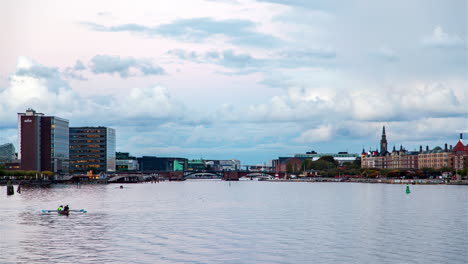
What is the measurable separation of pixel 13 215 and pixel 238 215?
29.7 meters

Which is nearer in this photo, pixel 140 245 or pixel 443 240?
pixel 140 245

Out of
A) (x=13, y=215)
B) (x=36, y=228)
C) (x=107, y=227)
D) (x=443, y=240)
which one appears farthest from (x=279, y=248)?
(x=13, y=215)

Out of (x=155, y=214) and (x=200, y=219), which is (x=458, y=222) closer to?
(x=200, y=219)

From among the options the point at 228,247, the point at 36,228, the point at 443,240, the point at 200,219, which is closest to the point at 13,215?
the point at 36,228

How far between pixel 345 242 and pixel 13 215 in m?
46.3

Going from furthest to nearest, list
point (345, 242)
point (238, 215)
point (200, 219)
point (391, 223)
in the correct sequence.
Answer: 1. point (238, 215)
2. point (200, 219)
3. point (391, 223)
4. point (345, 242)

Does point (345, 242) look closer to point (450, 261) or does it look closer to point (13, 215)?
point (450, 261)

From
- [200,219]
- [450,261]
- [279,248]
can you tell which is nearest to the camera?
[450,261]

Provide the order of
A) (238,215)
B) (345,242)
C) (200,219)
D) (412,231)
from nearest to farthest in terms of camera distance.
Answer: (345,242)
(412,231)
(200,219)
(238,215)

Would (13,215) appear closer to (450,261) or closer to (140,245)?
(140,245)

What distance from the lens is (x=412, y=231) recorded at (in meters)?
62.3

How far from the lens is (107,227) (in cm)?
6569

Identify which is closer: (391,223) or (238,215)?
(391,223)

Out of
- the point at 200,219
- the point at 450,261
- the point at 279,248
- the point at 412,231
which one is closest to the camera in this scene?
the point at 450,261
